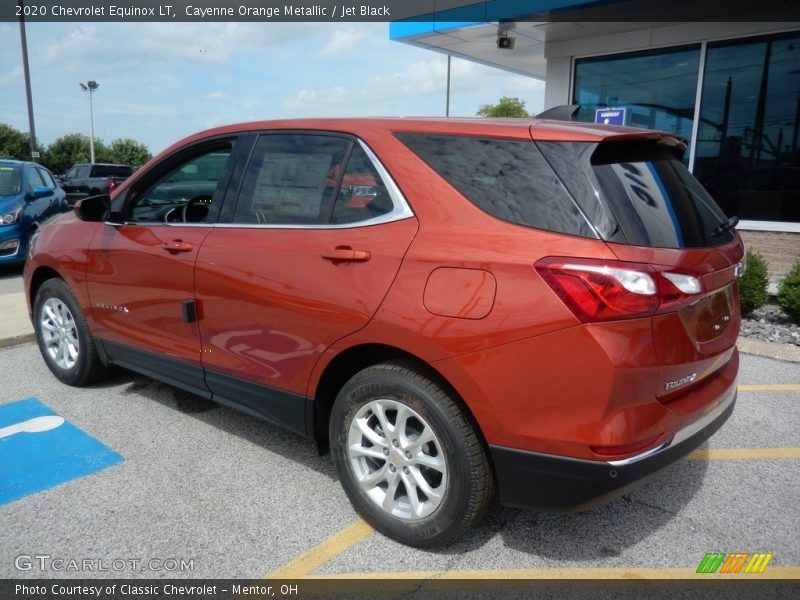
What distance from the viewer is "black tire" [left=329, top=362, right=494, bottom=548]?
2.35 meters

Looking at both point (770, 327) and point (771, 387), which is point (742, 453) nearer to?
point (771, 387)

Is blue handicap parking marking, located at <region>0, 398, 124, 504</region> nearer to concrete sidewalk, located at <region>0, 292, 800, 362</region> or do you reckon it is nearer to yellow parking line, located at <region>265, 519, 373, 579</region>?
yellow parking line, located at <region>265, 519, 373, 579</region>

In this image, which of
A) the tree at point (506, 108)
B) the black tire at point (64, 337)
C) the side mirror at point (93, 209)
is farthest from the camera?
the tree at point (506, 108)

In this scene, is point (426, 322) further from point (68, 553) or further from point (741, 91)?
point (741, 91)

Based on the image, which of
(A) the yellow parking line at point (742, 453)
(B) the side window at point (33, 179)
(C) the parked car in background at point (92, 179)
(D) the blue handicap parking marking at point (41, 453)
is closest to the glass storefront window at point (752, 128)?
(A) the yellow parking line at point (742, 453)

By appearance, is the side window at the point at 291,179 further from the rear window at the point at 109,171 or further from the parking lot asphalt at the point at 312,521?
the rear window at the point at 109,171

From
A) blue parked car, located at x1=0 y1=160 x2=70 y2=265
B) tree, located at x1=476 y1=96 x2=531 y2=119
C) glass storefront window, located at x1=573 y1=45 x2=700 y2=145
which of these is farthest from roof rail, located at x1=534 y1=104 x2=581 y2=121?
tree, located at x1=476 y1=96 x2=531 y2=119

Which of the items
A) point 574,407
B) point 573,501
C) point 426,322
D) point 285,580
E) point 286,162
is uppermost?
point 286,162

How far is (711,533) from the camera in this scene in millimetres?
2742

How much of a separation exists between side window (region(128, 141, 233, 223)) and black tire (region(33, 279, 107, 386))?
3.01 feet

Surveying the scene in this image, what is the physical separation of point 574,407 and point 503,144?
104 centimetres

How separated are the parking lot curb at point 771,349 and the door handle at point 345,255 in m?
4.10

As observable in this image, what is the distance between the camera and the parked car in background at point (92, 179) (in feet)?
67.1

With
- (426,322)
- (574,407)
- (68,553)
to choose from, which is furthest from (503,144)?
(68,553)
